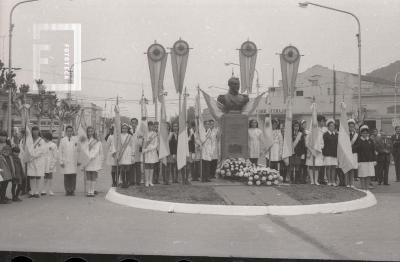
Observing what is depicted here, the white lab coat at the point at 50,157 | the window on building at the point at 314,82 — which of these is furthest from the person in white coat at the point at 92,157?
the window on building at the point at 314,82

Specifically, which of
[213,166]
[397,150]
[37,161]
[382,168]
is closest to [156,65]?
[213,166]

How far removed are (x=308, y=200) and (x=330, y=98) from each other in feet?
159

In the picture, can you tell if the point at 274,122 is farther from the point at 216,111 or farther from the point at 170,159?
the point at 170,159

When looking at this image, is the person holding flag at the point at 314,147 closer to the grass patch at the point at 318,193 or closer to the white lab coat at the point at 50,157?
the grass patch at the point at 318,193

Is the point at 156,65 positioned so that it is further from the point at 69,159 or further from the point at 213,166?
the point at 69,159

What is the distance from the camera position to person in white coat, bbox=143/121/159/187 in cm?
1321

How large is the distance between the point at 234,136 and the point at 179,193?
3383mm

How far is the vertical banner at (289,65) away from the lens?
48.6 feet

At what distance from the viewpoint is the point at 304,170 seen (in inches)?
575

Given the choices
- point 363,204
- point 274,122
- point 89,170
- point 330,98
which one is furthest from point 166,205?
point 330,98

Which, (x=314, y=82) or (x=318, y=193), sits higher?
(x=314, y=82)

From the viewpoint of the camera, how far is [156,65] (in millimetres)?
14523

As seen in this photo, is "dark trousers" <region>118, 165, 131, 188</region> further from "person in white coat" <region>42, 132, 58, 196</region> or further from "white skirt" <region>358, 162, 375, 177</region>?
"white skirt" <region>358, 162, 375, 177</region>

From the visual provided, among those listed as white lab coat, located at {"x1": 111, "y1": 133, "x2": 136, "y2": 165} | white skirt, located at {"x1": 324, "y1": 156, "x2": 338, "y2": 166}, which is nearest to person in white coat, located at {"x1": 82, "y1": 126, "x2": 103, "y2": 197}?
white lab coat, located at {"x1": 111, "y1": 133, "x2": 136, "y2": 165}
